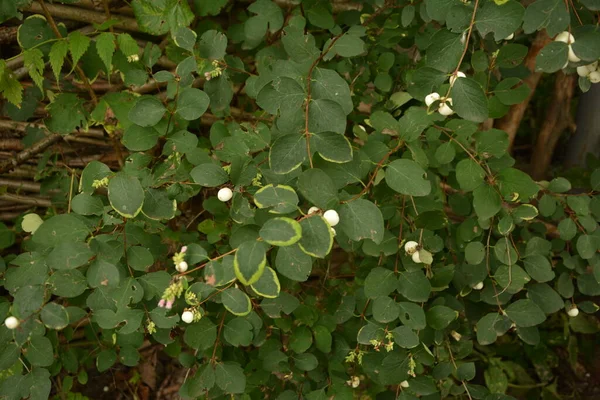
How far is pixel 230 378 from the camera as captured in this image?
3.52 feet

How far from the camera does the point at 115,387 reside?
184 centimetres

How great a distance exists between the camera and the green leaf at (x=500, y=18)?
2.64ft

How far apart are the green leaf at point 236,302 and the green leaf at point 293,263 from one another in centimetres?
12

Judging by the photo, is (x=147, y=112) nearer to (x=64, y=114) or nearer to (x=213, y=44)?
(x=213, y=44)

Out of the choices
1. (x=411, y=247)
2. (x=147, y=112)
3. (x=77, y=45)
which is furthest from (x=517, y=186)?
(x=77, y=45)

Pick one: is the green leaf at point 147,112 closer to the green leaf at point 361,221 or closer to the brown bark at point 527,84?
the green leaf at point 361,221

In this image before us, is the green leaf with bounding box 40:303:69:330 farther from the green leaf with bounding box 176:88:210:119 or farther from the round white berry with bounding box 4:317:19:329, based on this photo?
the green leaf with bounding box 176:88:210:119

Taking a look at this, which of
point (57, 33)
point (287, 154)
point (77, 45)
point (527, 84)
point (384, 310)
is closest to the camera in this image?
point (287, 154)

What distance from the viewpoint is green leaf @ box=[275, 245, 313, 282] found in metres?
0.79

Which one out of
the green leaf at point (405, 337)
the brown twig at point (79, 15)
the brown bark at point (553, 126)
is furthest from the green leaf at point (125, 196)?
the brown bark at point (553, 126)

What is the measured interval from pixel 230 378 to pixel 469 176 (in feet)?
2.18

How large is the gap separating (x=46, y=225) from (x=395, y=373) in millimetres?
770

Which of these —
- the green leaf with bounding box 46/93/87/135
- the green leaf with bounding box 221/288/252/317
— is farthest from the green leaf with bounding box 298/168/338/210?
the green leaf with bounding box 46/93/87/135

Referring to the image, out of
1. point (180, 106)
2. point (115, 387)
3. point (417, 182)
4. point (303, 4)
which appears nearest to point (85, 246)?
point (180, 106)
